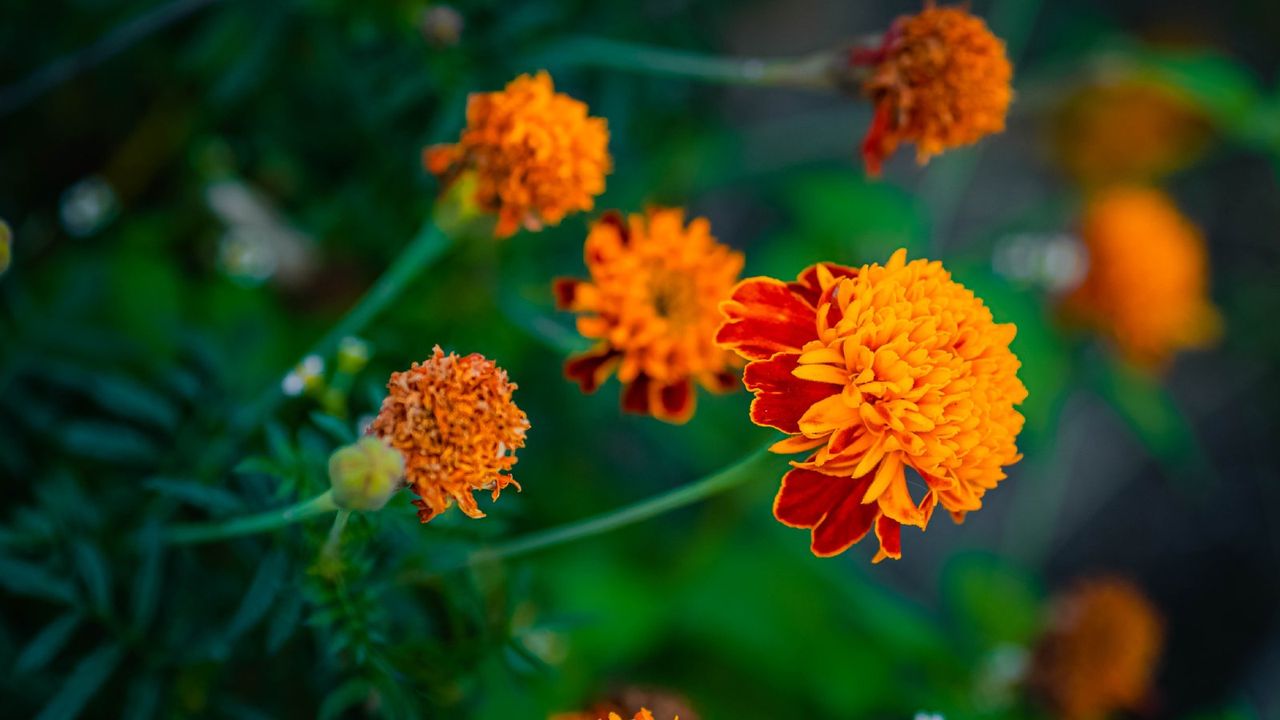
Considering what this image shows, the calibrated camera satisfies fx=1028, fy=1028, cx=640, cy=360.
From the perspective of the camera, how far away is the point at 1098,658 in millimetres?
2453

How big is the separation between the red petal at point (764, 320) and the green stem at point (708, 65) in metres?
0.57

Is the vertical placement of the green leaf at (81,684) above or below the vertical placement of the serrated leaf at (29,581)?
below

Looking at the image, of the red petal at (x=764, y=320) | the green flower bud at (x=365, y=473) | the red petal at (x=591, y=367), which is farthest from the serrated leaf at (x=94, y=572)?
the red petal at (x=764, y=320)

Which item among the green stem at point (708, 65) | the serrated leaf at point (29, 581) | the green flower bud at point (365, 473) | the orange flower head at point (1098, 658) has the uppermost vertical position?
the green stem at point (708, 65)

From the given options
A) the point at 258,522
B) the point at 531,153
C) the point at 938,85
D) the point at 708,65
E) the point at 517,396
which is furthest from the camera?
the point at 517,396

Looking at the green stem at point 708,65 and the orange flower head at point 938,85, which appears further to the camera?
the green stem at point 708,65

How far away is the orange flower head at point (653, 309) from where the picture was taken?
1.41 meters

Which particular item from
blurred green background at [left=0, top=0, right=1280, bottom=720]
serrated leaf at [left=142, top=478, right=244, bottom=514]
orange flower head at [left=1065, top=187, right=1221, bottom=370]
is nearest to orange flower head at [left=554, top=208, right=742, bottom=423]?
blurred green background at [left=0, top=0, right=1280, bottom=720]

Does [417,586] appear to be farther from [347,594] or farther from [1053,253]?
[1053,253]

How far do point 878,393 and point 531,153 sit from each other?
570 mm

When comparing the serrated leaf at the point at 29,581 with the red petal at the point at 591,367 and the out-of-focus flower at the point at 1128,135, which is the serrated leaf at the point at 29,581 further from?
the out-of-focus flower at the point at 1128,135

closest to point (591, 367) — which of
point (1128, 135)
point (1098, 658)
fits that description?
point (1098, 658)

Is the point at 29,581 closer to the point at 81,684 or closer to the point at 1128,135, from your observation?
the point at 81,684

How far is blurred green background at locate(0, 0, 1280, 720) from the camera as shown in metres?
1.52
